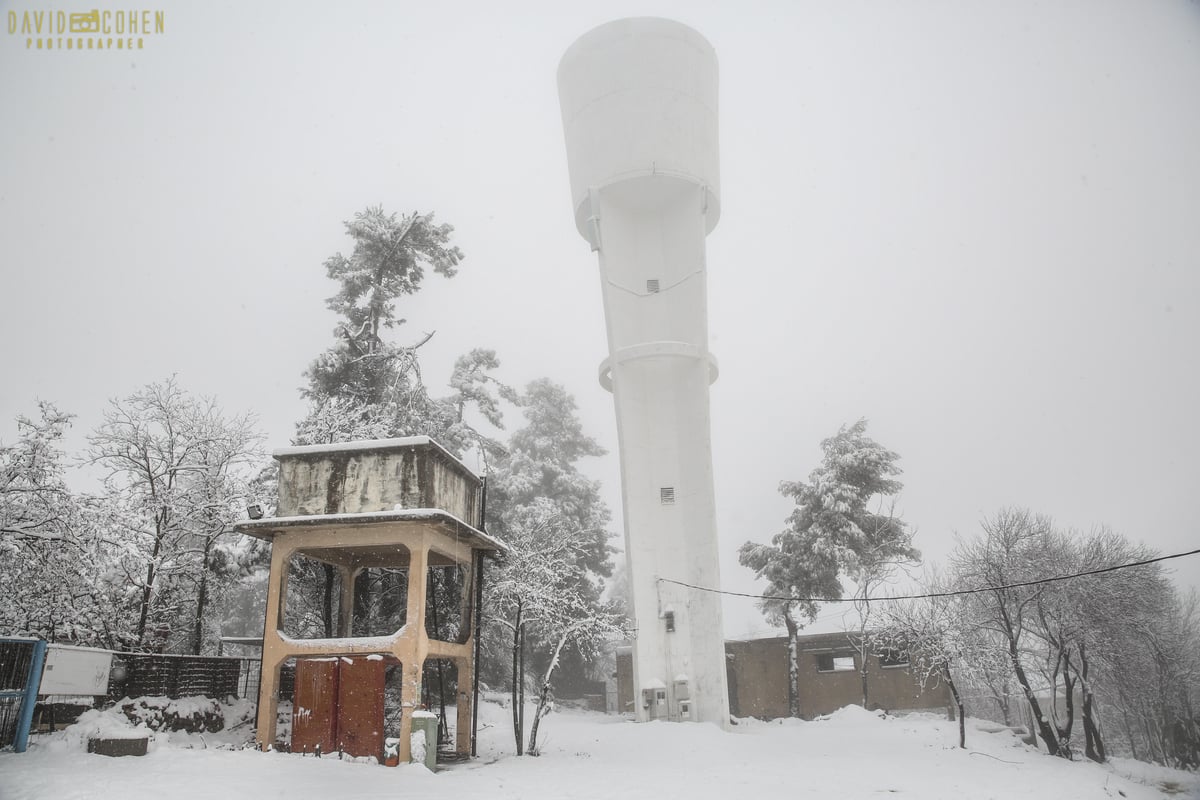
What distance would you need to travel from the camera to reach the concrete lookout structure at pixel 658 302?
77.6 feet

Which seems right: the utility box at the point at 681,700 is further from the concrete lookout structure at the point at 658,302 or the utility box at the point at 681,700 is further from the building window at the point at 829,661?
the building window at the point at 829,661

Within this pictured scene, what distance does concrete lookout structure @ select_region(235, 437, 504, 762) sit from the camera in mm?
15047

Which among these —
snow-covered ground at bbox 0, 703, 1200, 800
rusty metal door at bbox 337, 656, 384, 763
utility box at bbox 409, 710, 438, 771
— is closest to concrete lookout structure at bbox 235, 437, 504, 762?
rusty metal door at bbox 337, 656, 384, 763

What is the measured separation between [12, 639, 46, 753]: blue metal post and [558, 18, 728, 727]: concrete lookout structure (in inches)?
598

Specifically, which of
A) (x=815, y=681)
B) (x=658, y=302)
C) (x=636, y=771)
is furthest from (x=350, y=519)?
(x=815, y=681)

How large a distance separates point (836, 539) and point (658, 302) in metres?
12.9

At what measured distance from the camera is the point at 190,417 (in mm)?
23344

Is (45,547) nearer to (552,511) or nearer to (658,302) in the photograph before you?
(658,302)

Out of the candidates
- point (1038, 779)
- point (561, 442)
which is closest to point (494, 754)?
point (1038, 779)

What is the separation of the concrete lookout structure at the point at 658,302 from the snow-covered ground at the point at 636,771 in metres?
2.59

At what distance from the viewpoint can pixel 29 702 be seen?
38.7ft

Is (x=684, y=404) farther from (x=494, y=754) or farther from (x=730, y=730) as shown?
(x=494, y=754)

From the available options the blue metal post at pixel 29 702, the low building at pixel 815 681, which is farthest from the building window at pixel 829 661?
the blue metal post at pixel 29 702

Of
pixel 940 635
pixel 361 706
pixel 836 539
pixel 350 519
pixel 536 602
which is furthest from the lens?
pixel 836 539
